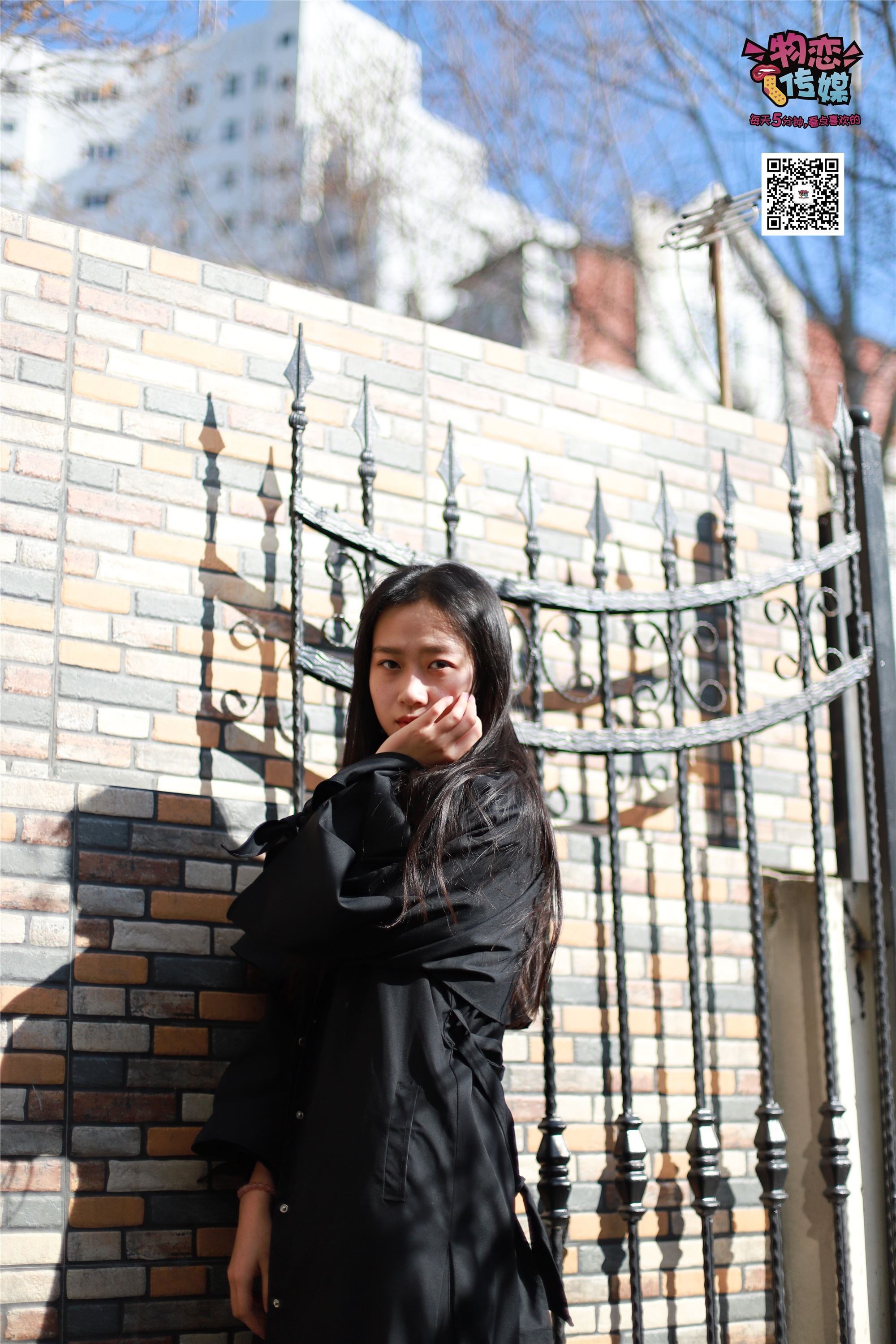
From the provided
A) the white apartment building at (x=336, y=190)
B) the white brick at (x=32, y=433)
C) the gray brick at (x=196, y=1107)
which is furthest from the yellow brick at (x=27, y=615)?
the white apartment building at (x=336, y=190)

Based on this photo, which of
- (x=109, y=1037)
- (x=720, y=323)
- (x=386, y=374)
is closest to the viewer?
(x=109, y=1037)

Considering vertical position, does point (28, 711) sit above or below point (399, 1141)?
above

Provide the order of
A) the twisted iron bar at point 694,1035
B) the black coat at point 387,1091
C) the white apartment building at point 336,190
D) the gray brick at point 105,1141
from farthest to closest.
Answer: the white apartment building at point 336,190
the twisted iron bar at point 694,1035
the gray brick at point 105,1141
the black coat at point 387,1091

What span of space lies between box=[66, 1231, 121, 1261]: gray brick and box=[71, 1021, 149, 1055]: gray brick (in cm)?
34

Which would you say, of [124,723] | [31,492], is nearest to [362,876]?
[124,723]

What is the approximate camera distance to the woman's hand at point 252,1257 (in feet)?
7.79

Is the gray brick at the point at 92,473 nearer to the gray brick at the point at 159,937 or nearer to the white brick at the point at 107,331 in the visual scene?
the white brick at the point at 107,331

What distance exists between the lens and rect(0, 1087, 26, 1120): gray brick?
257 cm

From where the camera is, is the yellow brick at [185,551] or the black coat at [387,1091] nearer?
the black coat at [387,1091]

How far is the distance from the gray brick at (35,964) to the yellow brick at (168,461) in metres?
1.11

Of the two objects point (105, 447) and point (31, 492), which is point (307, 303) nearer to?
point (105, 447)

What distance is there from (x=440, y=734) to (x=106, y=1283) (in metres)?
1.27

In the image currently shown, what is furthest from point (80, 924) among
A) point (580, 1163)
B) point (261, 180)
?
point (261, 180)

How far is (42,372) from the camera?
2.95m
